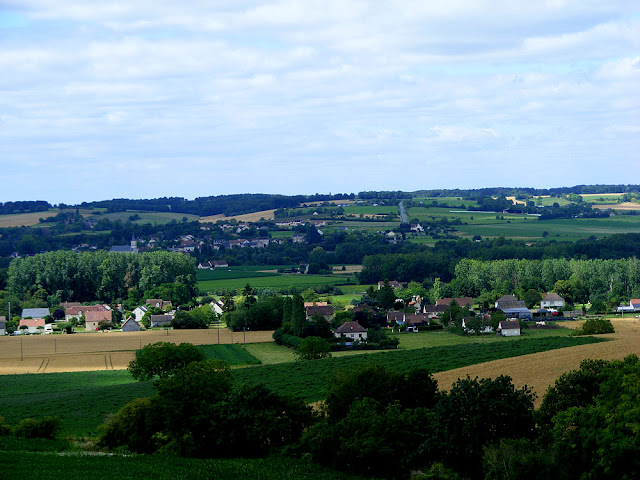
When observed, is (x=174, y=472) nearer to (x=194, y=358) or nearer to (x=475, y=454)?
(x=475, y=454)

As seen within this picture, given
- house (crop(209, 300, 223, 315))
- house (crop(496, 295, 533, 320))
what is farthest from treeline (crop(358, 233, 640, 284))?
house (crop(496, 295, 533, 320))

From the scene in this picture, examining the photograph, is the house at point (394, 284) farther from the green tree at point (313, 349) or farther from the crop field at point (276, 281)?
the green tree at point (313, 349)

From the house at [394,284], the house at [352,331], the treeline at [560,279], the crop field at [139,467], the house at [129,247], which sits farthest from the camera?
the house at [129,247]

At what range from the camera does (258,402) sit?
88.1ft

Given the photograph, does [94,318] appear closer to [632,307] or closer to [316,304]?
[316,304]

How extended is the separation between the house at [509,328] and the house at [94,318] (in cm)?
3793

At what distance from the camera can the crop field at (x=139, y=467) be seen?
792 inches

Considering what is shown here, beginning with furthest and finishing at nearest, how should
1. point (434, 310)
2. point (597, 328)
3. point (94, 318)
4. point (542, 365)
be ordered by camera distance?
point (434, 310) < point (94, 318) < point (597, 328) < point (542, 365)

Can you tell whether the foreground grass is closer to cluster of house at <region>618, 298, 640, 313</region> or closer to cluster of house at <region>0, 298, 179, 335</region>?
cluster of house at <region>0, 298, 179, 335</region>

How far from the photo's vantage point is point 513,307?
262ft

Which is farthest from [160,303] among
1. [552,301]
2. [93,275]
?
[552,301]

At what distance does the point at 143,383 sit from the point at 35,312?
157 ft

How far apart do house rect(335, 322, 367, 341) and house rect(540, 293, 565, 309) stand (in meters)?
27.1

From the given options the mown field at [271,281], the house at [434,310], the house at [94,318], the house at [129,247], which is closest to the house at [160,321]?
the house at [94,318]
